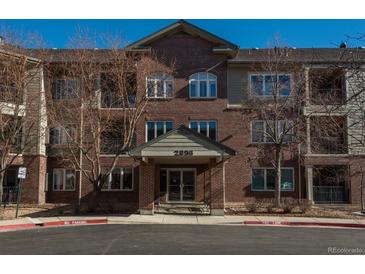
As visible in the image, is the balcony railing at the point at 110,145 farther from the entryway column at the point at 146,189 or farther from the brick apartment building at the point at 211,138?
the entryway column at the point at 146,189

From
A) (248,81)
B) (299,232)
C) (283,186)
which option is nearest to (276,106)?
(248,81)

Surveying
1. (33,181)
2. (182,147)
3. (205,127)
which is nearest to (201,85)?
(205,127)

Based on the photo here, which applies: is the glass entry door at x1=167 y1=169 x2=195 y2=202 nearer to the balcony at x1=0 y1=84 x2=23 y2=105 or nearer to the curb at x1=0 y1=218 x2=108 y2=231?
the curb at x1=0 y1=218 x2=108 y2=231

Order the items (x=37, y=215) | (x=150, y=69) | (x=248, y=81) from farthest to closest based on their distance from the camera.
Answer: (x=248, y=81) → (x=150, y=69) → (x=37, y=215)

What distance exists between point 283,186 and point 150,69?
12.6 metres

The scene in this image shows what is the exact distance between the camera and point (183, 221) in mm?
18906

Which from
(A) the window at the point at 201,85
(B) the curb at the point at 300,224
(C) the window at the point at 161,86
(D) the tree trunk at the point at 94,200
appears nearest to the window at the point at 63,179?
(D) the tree trunk at the point at 94,200

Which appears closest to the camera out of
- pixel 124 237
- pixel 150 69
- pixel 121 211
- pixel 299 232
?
pixel 124 237

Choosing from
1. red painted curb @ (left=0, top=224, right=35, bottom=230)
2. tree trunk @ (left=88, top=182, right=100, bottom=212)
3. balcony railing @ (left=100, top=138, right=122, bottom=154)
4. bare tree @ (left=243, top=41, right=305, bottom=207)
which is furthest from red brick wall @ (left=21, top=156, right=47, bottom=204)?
bare tree @ (left=243, top=41, right=305, bottom=207)

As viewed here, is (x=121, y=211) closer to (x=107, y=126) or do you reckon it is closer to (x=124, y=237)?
(x=107, y=126)

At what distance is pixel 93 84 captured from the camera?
23594 millimetres

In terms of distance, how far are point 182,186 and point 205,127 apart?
4602 mm

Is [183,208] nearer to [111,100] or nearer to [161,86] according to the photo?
[111,100]

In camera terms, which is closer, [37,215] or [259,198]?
[37,215]
